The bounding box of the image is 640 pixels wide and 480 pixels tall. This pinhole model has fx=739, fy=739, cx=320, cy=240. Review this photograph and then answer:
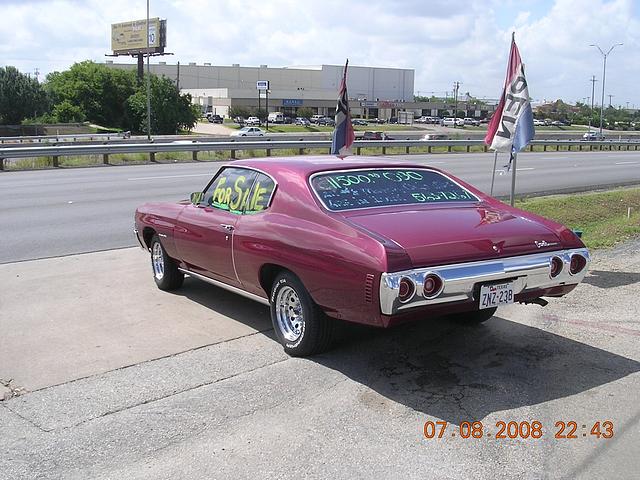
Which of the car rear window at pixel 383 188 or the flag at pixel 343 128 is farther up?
the flag at pixel 343 128

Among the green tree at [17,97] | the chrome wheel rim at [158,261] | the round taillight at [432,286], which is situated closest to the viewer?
the round taillight at [432,286]

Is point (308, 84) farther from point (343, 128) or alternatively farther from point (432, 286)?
point (432, 286)

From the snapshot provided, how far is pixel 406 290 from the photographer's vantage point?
472cm

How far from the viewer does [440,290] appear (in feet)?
15.9

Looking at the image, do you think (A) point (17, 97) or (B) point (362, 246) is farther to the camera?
(A) point (17, 97)

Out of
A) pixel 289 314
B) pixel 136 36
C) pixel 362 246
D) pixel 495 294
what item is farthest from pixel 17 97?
pixel 495 294

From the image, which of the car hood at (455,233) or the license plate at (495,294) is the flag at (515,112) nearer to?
the car hood at (455,233)

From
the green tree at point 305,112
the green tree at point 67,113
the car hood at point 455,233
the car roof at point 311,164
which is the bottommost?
the car hood at point 455,233

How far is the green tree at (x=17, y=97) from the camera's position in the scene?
236ft

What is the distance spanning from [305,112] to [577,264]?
124 metres

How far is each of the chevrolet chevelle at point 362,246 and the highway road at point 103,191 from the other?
4.49 meters

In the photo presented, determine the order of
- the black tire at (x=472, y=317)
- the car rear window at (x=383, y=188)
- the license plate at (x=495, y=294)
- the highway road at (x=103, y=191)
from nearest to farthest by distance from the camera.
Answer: the license plate at (x=495, y=294) → the car rear window at (x=383, y=188) → the black tire at (x=472, y=317) → the highway road at (x=103, y=191)

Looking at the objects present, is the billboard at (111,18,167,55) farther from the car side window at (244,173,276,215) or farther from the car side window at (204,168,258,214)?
the car side window at (244,173,276,215)

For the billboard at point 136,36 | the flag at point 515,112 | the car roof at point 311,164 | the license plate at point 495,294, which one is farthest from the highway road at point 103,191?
the billboard at point 136,36
